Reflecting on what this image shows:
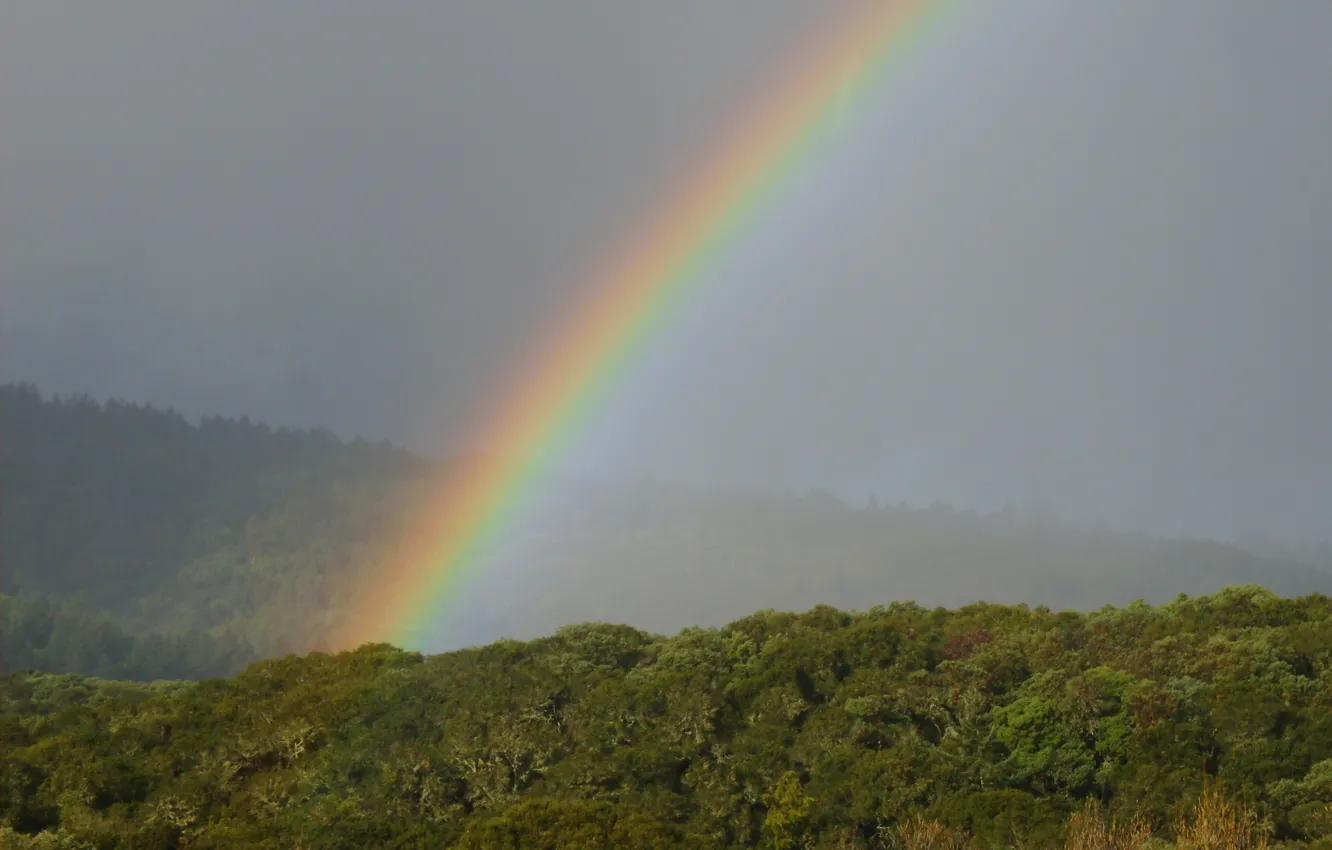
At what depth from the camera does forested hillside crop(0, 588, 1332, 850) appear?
24516 mm

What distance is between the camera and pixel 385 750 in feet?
102

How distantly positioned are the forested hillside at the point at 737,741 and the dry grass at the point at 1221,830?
0.21 meters

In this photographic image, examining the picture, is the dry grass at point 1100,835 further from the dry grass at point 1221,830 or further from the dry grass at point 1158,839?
the dry grass at point 1221,830

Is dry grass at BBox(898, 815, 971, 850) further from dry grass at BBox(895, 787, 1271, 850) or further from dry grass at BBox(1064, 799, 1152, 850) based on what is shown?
dry grass at BBox(1064, 799, 1152, 850)

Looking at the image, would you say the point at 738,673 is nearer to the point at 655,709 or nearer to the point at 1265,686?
the point at 655,709

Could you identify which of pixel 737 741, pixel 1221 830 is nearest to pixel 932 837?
pixel 1221 830

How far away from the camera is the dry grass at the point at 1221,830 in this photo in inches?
693

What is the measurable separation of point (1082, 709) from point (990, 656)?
163 inches

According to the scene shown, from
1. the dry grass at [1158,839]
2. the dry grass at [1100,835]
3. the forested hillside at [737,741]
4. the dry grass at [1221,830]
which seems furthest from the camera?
the forested hillside at [737,741]

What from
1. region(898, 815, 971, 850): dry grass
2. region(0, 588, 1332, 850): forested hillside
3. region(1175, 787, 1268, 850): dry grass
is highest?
region(0, 588, 1332, 850): forested hillside

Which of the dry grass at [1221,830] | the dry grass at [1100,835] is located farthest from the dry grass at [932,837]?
the dry grass at [1221,830]

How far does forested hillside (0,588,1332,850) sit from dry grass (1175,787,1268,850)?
21cm

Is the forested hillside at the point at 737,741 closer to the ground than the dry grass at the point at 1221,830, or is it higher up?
higher up

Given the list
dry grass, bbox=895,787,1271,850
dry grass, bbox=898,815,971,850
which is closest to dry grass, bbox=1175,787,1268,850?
dry grass, bbox=895,787,1271,850
